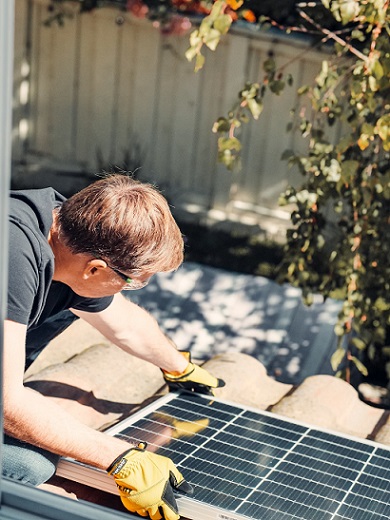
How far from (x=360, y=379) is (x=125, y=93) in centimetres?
424

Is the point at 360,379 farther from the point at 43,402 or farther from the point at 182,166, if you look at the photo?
the point at 182,166

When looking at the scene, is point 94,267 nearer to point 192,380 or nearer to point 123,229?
point 123,229

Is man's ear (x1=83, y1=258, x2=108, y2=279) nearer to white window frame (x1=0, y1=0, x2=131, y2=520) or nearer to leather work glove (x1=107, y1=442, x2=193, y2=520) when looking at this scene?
leather work glove (x1=107, y1=442, x2=193, y2=520)

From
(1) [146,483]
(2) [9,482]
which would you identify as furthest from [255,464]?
(2) [9,482]

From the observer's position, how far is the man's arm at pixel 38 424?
2.61 meters

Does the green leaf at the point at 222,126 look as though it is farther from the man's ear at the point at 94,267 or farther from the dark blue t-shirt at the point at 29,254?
the man's ear at the point at 94,267

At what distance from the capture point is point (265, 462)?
2988 mm

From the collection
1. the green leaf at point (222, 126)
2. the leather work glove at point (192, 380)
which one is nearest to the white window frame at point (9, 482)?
the leather work glove at point (192, 380)

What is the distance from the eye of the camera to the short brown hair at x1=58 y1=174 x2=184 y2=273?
2688 millimetres

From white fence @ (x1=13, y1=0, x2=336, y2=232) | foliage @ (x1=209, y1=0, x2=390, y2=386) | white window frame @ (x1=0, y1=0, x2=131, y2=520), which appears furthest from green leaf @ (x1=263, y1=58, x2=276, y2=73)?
white fence @ (x1=13, y1=0, x2=336, y2=232)

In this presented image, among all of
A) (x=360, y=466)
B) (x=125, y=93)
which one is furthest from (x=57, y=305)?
(x=125, y=93)

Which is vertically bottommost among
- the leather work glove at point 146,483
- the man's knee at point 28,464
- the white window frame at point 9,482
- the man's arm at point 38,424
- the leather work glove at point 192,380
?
the leather work glove at point 192,380

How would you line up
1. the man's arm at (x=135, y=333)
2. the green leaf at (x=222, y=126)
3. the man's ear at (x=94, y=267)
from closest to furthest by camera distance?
the man's ear at (x=94, y=267) → the man's arm at (x=135, y=333) → the green leaf at (x=222, y=126)

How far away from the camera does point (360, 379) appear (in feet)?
17.6
